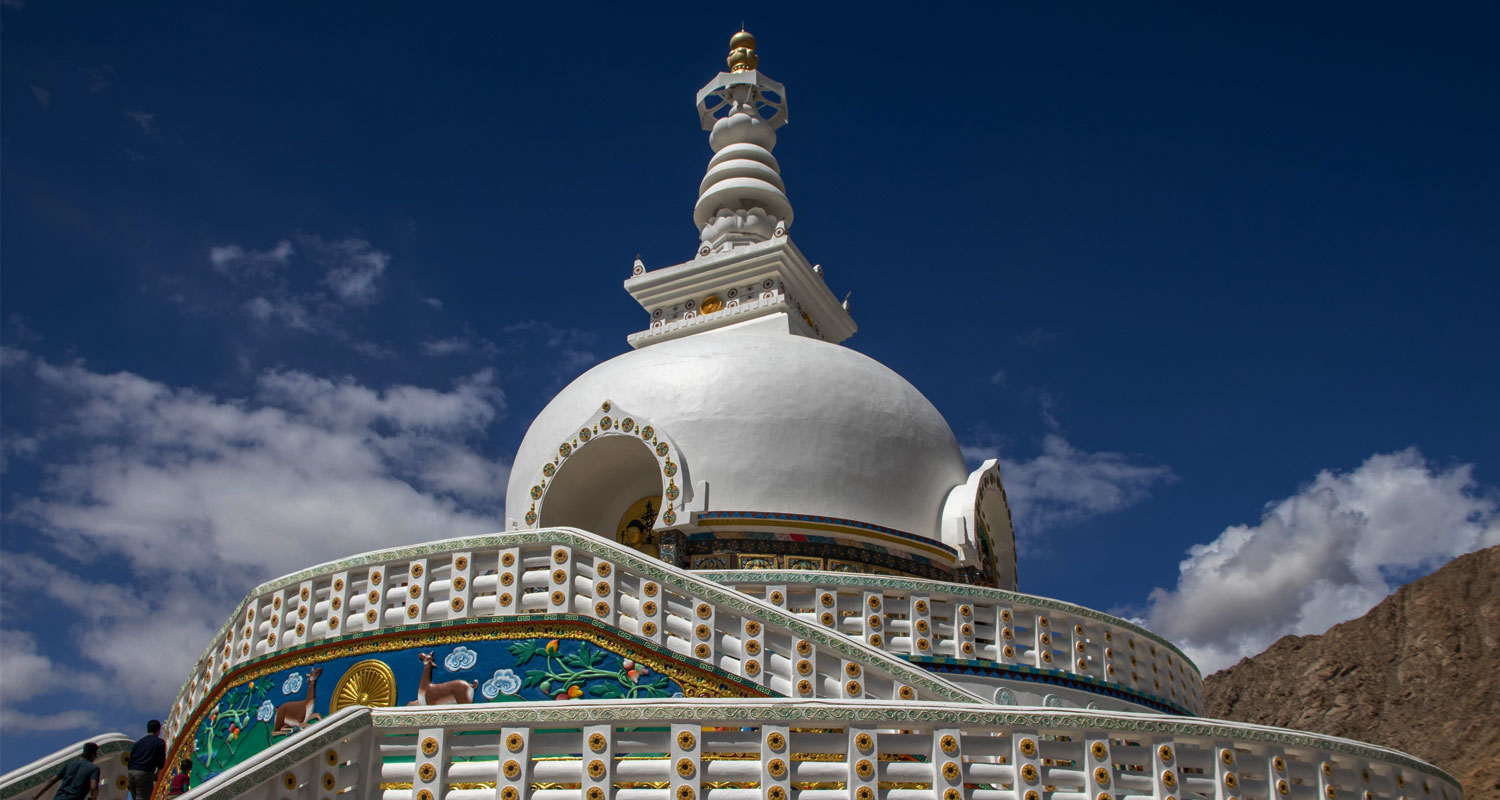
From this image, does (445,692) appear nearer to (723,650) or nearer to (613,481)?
(723,650)

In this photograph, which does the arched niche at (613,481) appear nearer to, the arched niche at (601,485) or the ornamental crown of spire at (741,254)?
the arched niche at (601,485)

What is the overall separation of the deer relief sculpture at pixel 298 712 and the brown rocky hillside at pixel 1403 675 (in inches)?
1468

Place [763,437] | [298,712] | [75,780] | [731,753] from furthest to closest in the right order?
[763,437] < [298,712] < [75,780] < [731,753]

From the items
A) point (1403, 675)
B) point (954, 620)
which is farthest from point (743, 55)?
point (1403, 675)

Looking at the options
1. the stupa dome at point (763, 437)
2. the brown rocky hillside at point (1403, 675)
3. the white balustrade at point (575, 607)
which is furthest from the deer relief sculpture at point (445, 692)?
the brown rocky hillside at point (1403, 675)

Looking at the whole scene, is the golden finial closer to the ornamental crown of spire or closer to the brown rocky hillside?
the ornamental crown of spire

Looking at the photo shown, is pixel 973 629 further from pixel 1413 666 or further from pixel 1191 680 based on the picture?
pixel 1413 666

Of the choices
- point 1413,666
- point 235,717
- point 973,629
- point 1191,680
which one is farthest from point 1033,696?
point 1413,666

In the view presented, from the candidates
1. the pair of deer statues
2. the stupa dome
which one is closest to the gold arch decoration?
the pair of deer statues

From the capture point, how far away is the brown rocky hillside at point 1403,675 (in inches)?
1678

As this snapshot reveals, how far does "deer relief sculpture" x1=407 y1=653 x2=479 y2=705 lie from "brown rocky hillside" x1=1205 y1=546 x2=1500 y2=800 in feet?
121

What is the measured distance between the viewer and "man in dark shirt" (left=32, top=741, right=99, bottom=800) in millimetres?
8086

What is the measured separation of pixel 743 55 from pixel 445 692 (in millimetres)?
18117

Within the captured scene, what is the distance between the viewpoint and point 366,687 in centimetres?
1058
